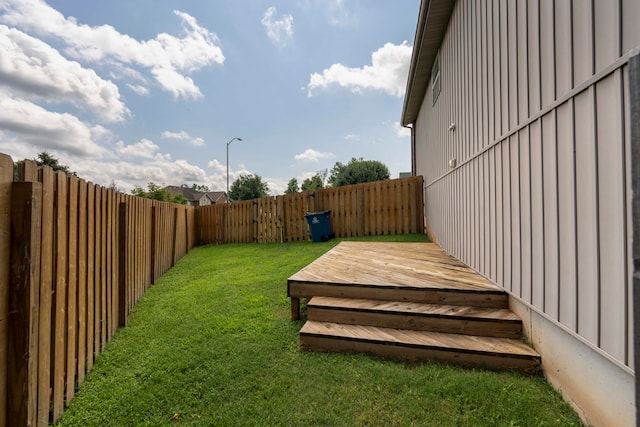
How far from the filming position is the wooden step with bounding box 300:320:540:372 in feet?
6.15

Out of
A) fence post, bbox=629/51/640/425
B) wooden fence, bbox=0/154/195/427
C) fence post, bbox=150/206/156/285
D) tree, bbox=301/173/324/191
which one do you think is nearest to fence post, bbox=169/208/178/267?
fence post, bbox=150/206/156/285

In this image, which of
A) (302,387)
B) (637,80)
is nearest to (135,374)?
(302,387)

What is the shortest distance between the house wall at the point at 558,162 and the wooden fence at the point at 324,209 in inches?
173

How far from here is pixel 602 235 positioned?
4.22 feet

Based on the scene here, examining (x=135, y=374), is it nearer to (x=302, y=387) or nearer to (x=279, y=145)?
(x=302, y=387)

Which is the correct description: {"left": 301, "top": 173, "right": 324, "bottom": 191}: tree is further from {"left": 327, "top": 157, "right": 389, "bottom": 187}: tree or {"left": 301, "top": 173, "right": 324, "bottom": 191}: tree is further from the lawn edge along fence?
the lawn edge along fence

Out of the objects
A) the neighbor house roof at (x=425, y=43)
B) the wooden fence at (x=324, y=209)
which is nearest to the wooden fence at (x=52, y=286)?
the neighbor house roof at (x=425, y=43)

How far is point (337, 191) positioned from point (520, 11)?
21.3 ft

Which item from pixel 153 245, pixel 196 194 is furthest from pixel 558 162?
pixel 196 194

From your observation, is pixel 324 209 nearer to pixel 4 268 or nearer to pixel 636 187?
pixel 4 268

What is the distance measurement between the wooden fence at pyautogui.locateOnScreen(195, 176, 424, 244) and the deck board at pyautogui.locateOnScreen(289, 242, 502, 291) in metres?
3.24

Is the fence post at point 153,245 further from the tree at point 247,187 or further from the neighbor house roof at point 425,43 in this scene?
the tree at point 247,187

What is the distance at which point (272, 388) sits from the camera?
1771 mm

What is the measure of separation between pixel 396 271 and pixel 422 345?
45.8 inches
